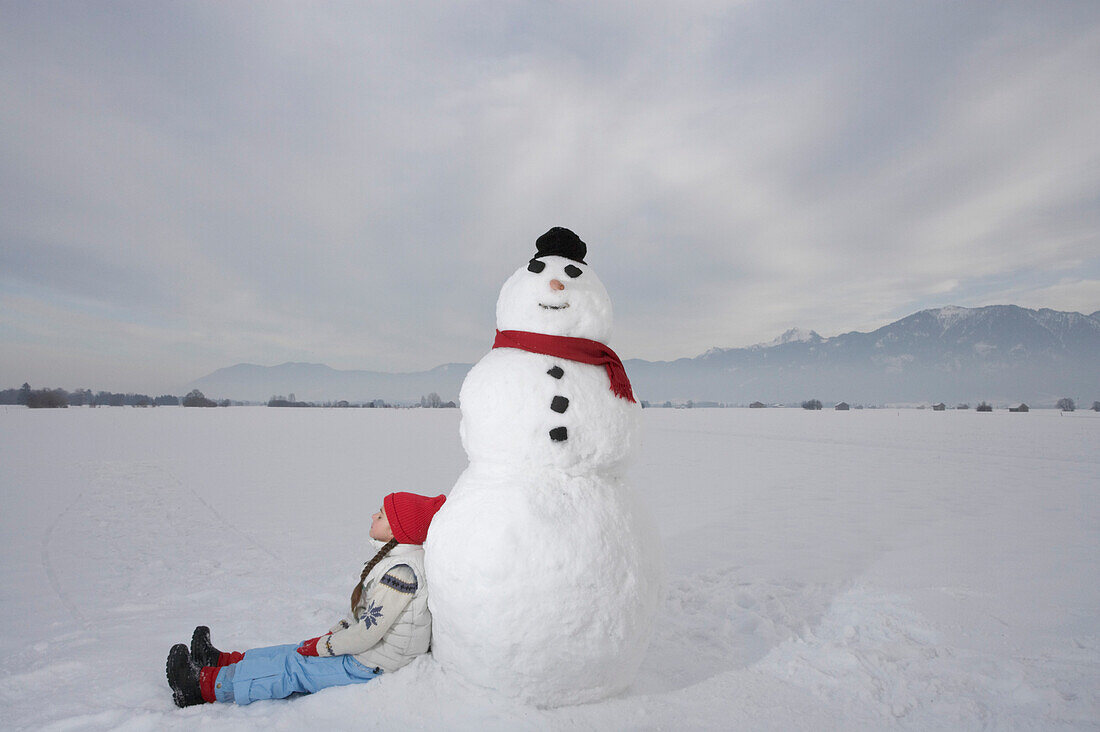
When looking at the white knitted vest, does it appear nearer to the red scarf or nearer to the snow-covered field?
the snow-covered field

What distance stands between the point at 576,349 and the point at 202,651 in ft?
8.53

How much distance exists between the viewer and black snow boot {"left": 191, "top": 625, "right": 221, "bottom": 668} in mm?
3137

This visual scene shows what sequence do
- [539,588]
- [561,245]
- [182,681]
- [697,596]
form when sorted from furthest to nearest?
[697,596]
[561,245]
[182,681]
[539,588]

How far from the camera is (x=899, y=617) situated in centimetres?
434

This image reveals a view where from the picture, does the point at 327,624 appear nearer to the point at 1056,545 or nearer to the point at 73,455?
the point at 1056,545

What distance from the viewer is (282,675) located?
9.97ft

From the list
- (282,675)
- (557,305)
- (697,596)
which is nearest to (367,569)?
(282,675)

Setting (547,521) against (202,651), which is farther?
(202,651)

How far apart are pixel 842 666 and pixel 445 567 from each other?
2578 millimetres

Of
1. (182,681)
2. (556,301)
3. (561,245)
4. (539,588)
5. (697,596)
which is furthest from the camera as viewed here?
(697,596)

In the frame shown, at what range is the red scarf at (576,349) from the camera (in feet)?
9.94

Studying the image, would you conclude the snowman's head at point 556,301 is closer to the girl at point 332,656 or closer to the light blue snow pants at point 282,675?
the girl at point 332,656

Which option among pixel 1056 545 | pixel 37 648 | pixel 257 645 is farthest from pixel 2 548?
pixel 1056 545

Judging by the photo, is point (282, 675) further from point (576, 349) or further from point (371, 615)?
point (576, 349)
